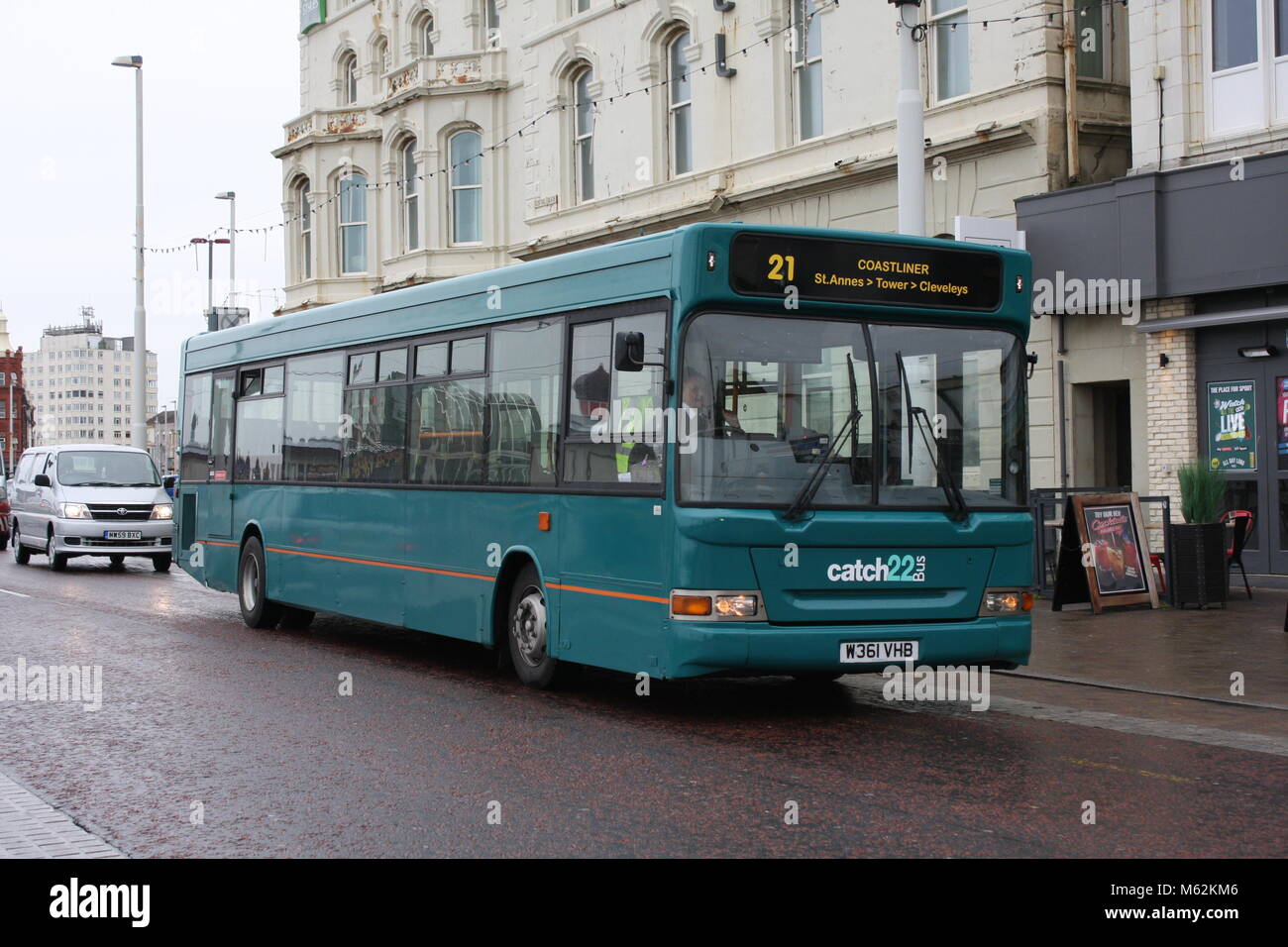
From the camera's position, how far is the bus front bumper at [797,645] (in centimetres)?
879

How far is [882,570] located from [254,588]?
815cm

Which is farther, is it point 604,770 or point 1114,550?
point 1114,550

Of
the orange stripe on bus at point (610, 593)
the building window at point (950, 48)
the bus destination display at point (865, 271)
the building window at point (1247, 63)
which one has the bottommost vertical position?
the orange stripe on bus at point (610, 593)

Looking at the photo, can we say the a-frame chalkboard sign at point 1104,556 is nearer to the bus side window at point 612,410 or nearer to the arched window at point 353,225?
the bus side window at point 612,410

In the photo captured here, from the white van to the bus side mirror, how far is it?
16.1m

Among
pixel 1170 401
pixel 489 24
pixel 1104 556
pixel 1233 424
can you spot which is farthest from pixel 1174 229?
pixel 489 24

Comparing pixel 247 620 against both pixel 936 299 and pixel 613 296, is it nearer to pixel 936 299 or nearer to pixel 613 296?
pixel 613 296

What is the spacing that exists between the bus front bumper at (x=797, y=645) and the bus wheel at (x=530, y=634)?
1.71m

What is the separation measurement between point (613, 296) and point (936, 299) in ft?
6.42

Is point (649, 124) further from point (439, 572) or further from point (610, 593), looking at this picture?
point (610, 593)

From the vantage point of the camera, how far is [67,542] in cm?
2462

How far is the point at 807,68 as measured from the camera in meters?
24.6

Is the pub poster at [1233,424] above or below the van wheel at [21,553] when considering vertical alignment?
above

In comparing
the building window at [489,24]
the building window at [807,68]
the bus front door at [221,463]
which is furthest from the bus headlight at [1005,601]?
the building window at [489,24]
